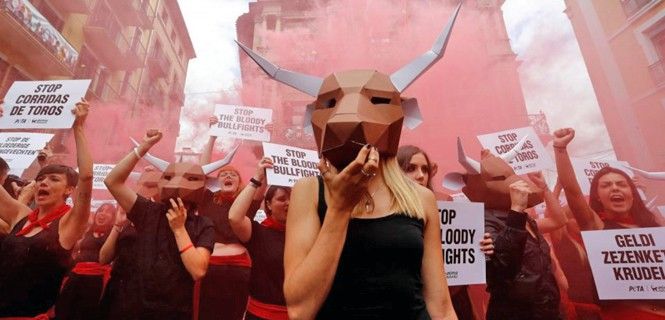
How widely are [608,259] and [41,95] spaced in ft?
20.1

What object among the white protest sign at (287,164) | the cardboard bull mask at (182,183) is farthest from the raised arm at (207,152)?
the cardboard bull mask at (182,183)

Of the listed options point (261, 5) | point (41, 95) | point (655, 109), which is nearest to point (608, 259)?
point (41, 95)

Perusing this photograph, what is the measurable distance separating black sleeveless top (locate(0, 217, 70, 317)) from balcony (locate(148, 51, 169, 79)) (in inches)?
799

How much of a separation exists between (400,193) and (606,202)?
335cm

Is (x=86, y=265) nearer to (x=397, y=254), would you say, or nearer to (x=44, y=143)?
(x=44, y=143)

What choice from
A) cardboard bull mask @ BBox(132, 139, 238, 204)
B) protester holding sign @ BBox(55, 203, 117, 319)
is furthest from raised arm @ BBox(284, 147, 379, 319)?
protester holding sign @ BBox(55, 203, 117, 319)

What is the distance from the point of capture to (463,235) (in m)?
2.71

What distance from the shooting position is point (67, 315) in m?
3.10

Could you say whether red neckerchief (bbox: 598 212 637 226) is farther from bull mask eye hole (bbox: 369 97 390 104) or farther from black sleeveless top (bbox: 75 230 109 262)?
black sleeveless top (bbox: 75 230 109 262)

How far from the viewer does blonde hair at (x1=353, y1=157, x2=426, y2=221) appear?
119cm

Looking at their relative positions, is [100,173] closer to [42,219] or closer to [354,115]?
[42,219]

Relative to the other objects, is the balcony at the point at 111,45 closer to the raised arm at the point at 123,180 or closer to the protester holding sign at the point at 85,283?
the protester holding sign at the point at 85,283

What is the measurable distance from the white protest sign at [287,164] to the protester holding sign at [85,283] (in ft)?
5.90

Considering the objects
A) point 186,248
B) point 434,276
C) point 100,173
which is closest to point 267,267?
point 186,248
